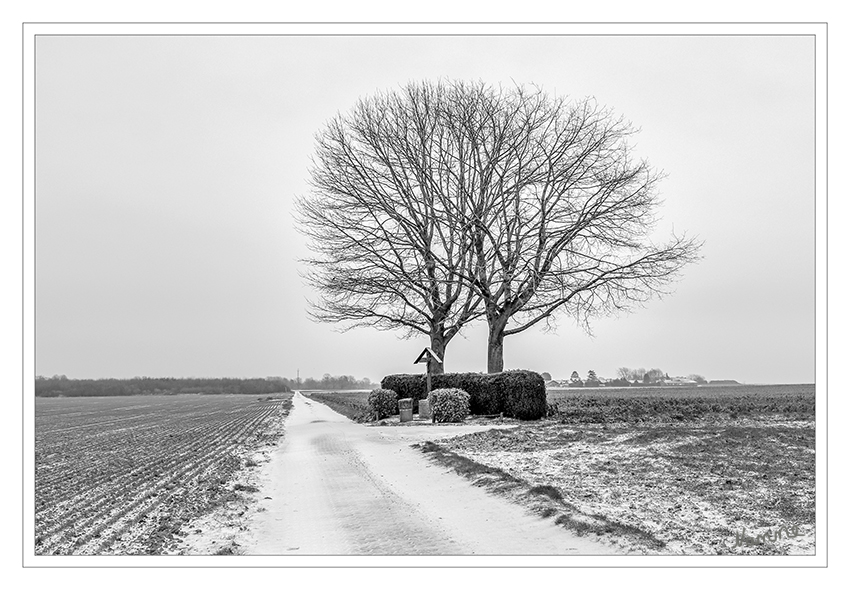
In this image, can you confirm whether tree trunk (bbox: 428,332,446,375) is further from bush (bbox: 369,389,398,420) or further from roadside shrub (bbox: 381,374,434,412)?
bush (bbox: 369,389,398,420)

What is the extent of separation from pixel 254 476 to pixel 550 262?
16746mm

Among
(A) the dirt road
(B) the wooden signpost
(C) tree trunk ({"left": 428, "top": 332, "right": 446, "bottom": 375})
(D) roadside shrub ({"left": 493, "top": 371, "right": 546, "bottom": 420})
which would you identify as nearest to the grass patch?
(A) the dirt road

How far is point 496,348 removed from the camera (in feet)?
88.3

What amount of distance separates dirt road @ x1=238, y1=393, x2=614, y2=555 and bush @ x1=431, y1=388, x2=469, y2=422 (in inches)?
365

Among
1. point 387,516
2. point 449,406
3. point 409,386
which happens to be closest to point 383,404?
point 409,386

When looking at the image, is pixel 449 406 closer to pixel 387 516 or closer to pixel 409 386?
pixel 409 386

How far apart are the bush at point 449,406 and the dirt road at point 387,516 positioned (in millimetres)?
9278

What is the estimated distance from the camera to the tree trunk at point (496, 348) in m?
26.8

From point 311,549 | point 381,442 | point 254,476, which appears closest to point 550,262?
point 381,442

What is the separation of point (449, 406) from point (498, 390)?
194cm

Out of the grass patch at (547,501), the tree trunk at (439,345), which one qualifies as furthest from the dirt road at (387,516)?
the tree trunk at (439,345)

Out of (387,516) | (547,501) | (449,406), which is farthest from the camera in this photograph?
(449,406)

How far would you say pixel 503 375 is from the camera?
2381 cm
